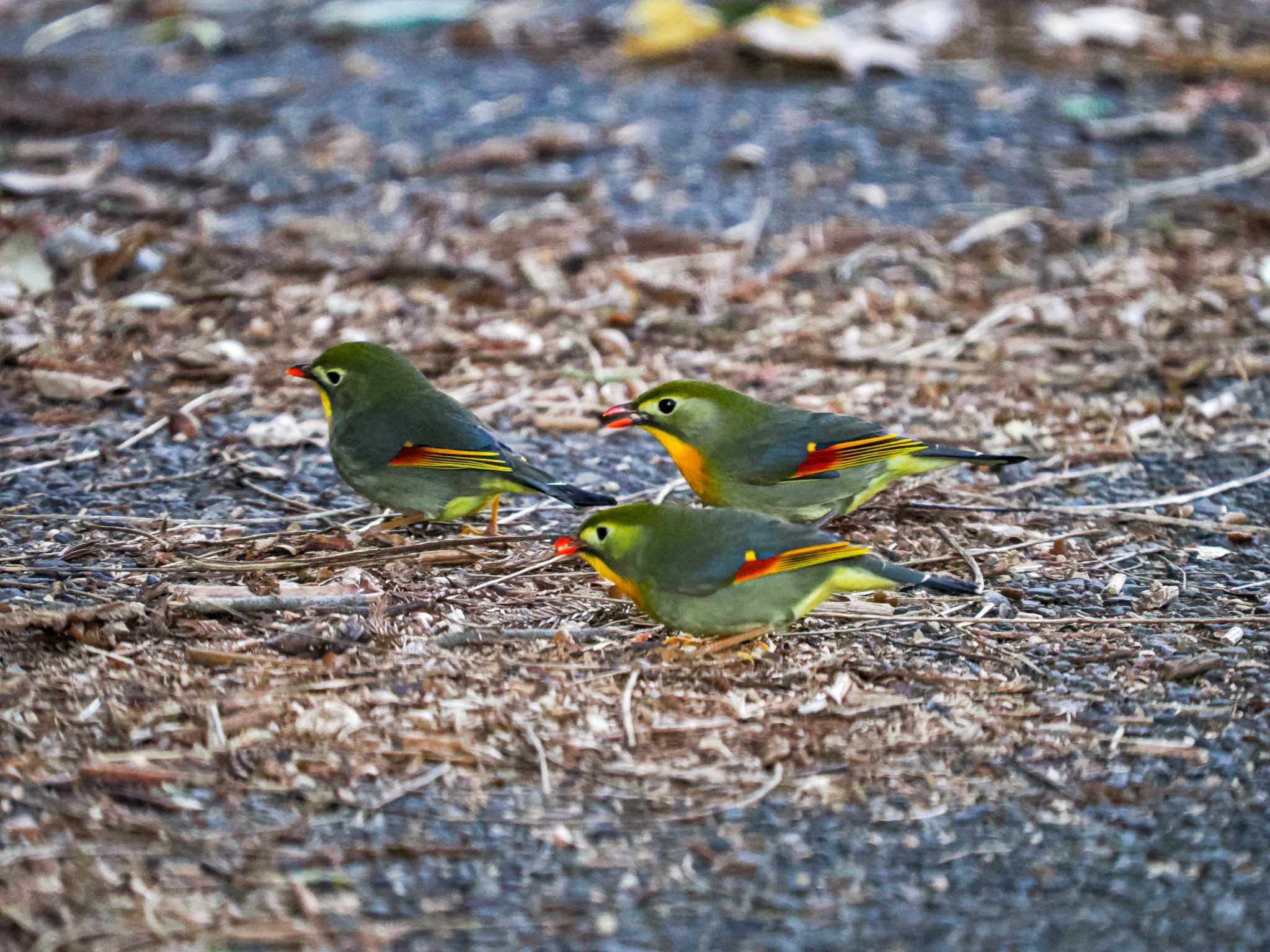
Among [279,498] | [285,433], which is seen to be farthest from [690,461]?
[285,433]

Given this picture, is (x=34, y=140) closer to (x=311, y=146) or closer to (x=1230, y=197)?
(x=311, y=146)

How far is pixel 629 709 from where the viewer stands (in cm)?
396

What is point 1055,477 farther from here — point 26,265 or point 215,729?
point 26,265

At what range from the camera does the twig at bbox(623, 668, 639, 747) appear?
12.6ft

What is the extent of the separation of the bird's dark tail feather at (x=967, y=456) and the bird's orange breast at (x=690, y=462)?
76 centimetres

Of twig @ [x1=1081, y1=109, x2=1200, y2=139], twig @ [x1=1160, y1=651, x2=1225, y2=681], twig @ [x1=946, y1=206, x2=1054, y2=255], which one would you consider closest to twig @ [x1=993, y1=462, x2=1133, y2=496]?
twig @ [x1=1160, y1=651, x2=1225, y2=681]

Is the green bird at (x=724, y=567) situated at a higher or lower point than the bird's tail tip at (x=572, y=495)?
higher

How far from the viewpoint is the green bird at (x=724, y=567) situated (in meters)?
4.32

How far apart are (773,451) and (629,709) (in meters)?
1.65

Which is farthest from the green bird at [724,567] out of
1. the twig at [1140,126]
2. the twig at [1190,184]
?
the twig at [1140,126]

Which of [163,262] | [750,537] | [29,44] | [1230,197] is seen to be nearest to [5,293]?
[163,262]

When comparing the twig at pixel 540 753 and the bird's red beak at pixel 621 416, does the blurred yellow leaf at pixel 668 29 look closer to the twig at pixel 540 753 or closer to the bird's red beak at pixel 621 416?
the bird's red beak at pixel 621 416

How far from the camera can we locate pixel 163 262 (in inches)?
307

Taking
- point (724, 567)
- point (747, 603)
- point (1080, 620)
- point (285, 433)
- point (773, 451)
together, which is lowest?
point (1080, 620)
